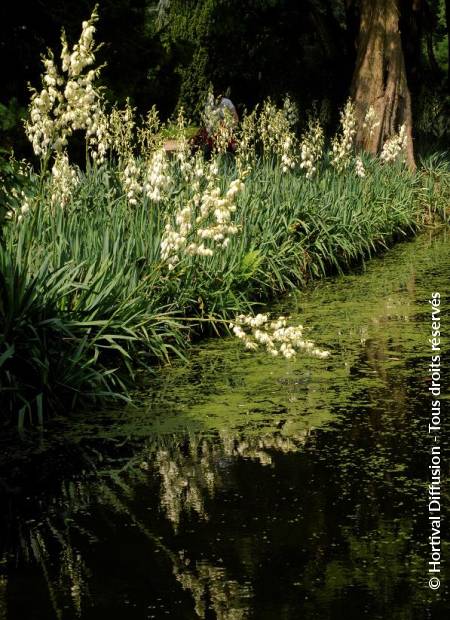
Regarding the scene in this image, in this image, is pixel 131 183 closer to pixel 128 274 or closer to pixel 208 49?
pixel 128 274

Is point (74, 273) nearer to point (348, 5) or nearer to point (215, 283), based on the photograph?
point (215, 283)

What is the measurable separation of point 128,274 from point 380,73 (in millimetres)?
11733

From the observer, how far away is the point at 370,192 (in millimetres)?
15375

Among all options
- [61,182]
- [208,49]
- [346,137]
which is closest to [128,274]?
[61,182]

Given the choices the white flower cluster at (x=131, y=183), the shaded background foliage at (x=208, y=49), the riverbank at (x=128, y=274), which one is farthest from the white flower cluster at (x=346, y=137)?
the white flower cluster at (x=131, y=183)

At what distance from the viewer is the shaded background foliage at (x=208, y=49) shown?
45.7 feet

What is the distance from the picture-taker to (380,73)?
64.3ft

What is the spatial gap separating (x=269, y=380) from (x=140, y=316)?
3.81 feet

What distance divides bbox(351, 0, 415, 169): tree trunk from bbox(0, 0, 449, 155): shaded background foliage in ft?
6.81

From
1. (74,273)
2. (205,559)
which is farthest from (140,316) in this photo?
(205,559)

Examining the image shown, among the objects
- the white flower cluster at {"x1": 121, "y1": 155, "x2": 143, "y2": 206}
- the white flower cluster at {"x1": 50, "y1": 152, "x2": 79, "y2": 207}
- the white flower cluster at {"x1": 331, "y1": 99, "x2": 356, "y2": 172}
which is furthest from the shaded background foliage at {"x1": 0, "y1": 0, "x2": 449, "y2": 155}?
the white flower cluster at {"x1": 331, "y1": 99, "x2": 356, "y2": 172}

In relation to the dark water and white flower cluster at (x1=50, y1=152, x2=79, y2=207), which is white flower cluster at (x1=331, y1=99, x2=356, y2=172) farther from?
the dark water

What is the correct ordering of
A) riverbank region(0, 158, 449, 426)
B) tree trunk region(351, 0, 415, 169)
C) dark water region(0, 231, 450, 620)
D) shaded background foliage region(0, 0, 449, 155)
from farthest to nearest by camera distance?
tree trunk region(351, 0, 415, 169) < shaded background foliage region(0, 0, 449, 155) < riverbank region(0, 158, 449, 426) < dark water region(0, 231, 450, 620)

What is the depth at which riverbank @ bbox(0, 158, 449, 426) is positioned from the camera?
25.0 feet
